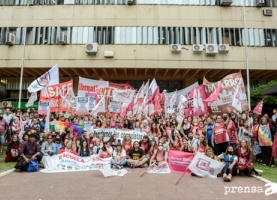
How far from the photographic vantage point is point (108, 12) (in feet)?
74.1

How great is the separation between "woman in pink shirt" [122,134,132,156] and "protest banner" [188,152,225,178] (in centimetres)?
303

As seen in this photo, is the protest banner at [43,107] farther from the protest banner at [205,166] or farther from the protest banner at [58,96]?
the protest banner at [205,166]

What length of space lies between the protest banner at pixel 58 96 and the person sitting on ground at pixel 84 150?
4567mm

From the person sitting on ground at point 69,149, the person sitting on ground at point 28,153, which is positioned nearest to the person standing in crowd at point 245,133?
the person sitting on ground at point 69,149

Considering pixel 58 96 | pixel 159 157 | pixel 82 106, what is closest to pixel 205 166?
pixel 159 157

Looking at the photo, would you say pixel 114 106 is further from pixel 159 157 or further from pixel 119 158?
pixel 159 157

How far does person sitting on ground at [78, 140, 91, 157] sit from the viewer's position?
9.16 m

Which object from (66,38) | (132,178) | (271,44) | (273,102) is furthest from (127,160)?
(271,44)

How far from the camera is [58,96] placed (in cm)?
1318

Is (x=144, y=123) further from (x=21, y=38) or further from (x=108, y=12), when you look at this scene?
(x=21, y=38)

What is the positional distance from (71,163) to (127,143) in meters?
2.33

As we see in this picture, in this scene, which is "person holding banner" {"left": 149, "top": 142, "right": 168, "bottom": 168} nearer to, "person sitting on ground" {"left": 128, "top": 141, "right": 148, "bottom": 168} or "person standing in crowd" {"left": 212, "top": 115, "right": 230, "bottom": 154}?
"person sitting on ground" {"left": 128, "top": 141, "right": 148, "bottom": 168}

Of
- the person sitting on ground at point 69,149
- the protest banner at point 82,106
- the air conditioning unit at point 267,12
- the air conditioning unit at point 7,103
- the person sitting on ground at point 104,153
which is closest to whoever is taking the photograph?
the person sitting on ground at point 69,149

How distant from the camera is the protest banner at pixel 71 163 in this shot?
8133mm
